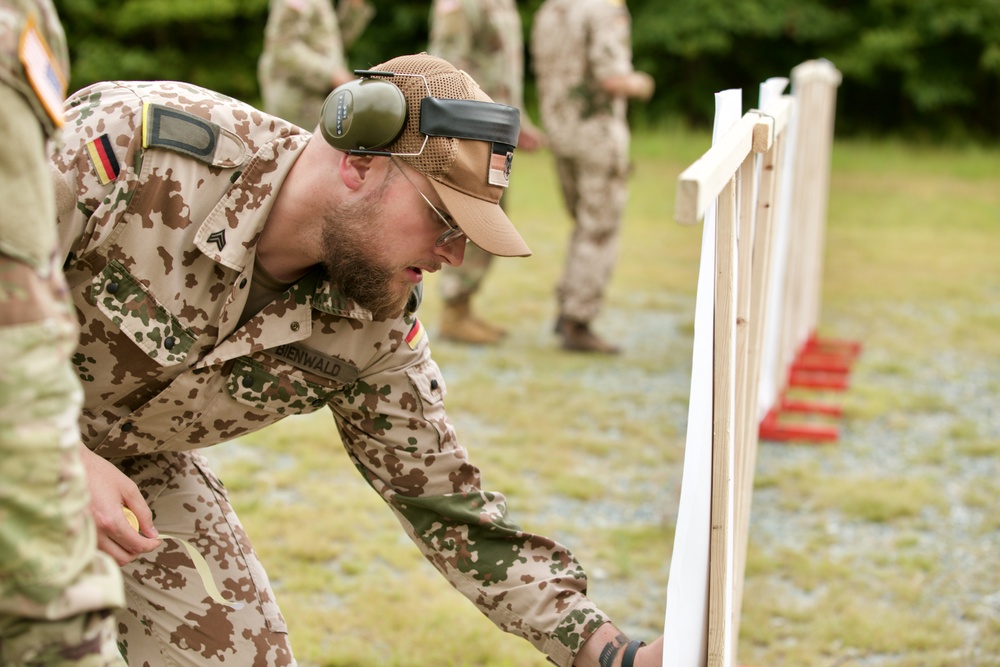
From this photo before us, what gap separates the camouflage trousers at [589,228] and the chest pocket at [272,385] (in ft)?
14.7

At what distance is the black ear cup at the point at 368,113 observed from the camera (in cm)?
192

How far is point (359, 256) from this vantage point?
203 centimetres

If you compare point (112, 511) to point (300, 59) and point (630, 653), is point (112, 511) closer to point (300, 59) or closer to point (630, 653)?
point (630, 653)

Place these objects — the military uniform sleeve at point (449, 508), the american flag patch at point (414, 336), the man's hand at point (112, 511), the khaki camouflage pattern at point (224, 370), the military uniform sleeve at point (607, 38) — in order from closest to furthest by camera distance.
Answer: the man's hand at point (112, 511)
the khaki camouflage pattern at point (224, 370)
the military uniform sleeve at point (449, 508)
the american flag patch at point (414, 336)
the military uniform sleeve at point (607, 38)

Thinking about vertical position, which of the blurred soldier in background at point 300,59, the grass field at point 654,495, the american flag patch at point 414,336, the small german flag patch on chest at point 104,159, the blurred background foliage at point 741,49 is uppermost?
the blurred background foliage at point 741,49

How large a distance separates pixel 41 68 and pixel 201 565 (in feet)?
3.89

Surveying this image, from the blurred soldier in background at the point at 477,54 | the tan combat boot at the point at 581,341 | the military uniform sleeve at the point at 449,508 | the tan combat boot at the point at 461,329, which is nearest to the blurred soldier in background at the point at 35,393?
the military uniform sleeve at the point at 449,508

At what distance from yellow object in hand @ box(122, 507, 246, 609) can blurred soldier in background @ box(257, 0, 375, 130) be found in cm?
485

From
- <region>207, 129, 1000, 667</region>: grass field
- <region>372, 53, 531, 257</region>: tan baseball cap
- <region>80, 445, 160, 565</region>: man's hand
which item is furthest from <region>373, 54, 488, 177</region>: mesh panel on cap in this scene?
<region>207, 129, 1000, 667</region>: grass field

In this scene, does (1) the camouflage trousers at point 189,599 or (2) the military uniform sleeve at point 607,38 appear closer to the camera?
(1) the camouflage trousers at point 189,599

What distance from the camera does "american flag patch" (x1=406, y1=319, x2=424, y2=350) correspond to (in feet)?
7.43

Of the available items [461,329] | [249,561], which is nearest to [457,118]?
[249,561]

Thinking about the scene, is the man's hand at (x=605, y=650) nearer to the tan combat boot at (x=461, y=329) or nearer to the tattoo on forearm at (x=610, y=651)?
the tattoo on forearm at (x=610, y=651)

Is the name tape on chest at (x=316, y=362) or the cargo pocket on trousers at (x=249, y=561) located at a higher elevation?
the name tape on chest at (x=316, y=362)
